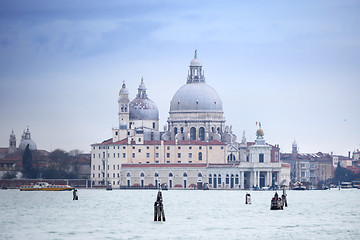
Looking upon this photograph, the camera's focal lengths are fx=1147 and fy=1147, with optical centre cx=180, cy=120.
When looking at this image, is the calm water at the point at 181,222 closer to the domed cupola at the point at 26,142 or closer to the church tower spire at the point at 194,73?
the church tower spire at the point at 194,73

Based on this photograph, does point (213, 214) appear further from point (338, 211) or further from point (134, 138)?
point (134, 138)

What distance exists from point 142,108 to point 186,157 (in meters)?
12.7

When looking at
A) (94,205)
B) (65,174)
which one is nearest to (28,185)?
(65,174)

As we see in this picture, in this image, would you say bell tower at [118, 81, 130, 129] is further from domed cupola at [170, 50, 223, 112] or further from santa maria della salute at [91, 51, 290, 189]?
domed cupola at [170, 50, 223, 112]

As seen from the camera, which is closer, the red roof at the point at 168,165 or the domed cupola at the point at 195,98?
the red roof at the point at 168,165

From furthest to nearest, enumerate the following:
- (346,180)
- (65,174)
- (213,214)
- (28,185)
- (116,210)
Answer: (346,180) → (65,174) → (28,185) → (116,210) → (213,214)

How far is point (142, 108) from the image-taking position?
149 metres

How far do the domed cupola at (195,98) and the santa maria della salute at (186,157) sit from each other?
127mm

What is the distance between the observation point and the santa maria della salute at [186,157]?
13675 cm

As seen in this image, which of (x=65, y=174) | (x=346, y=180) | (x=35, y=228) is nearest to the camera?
(x=35, y=228)

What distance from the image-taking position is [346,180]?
580 ft

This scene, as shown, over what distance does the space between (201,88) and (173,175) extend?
1520 centimetres

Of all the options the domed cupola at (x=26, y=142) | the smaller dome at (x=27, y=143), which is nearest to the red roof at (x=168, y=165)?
the domed cupola at (x=26, y=142)

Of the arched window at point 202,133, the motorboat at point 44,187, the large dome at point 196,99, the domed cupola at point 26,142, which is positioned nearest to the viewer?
the motorboat at point 44,187
